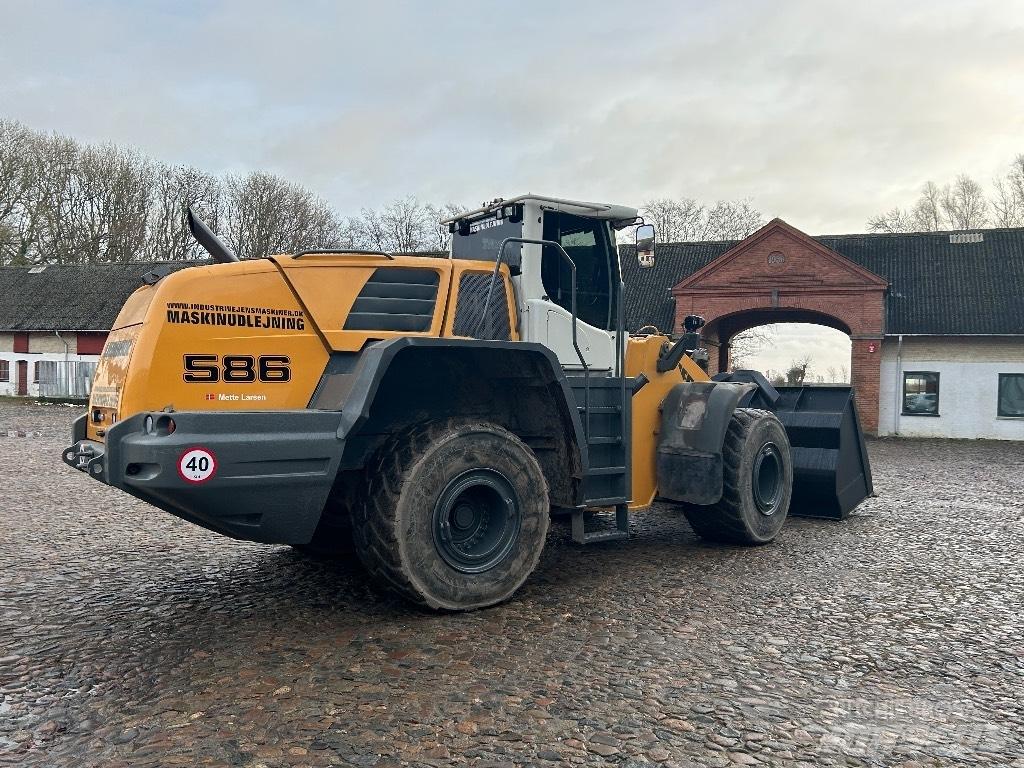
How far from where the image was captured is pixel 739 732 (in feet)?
11.6

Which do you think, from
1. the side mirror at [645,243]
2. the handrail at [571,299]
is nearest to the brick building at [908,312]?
the side mirror at [645,243]

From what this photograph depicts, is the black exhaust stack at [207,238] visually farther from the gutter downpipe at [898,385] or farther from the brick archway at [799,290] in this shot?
the gutter downpipe at [898,385]

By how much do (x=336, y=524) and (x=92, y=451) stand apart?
1.85m

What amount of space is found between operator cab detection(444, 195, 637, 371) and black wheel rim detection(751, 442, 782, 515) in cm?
205

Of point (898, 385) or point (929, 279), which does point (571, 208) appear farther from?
point (929, 279)

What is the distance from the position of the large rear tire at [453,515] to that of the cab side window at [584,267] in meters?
1.36

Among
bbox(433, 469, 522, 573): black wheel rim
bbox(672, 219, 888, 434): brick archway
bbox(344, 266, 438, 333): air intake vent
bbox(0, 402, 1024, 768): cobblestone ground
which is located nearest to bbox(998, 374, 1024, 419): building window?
bbox(672, 219, 888, 434): brick archway

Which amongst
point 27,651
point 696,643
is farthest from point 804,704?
point 27,651

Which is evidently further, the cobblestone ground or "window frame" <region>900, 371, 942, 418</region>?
"window frame" <region>900, 371, 942, 418</region>

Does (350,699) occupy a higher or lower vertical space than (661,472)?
lower

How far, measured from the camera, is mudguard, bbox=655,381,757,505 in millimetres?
6617

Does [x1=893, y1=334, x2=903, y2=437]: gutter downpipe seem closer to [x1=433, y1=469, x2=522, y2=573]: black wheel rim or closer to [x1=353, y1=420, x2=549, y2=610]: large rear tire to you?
[x1=353, y1=420, x2=549, y2=610]: large rear tire

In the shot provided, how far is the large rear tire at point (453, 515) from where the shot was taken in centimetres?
489

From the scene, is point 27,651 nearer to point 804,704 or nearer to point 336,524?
point 336,524
